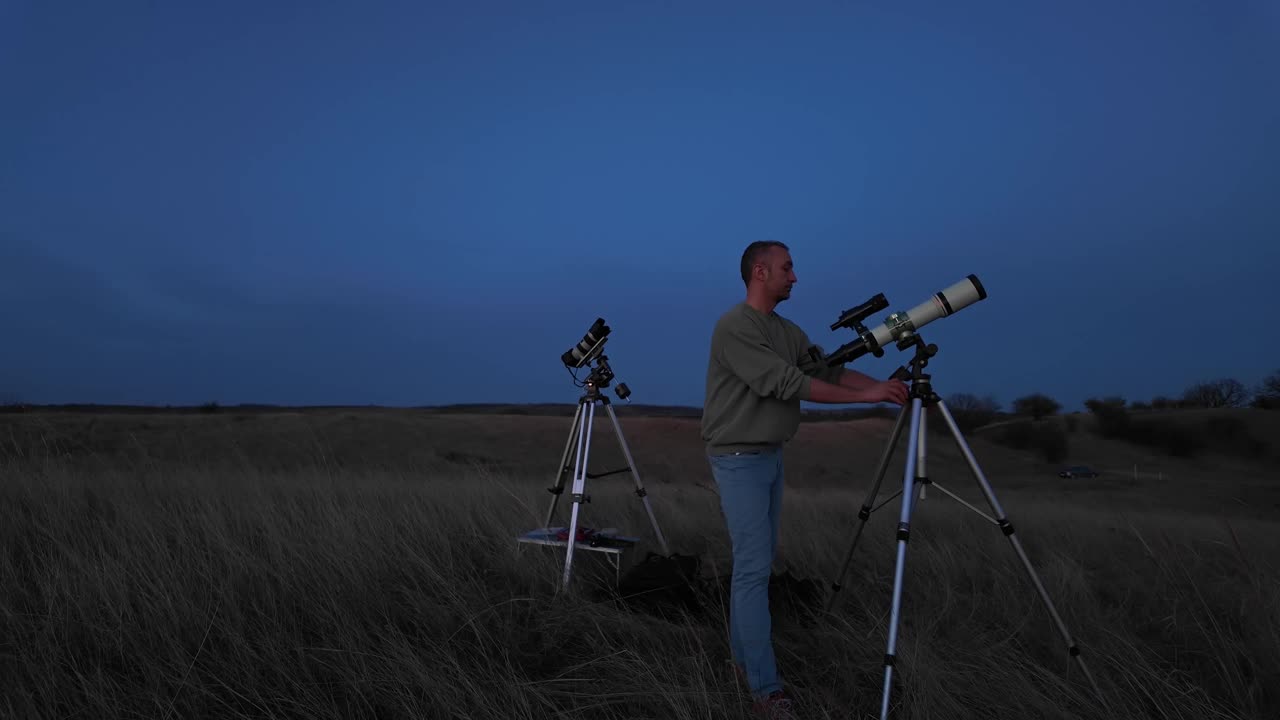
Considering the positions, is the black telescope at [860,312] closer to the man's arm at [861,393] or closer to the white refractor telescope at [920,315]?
the white refractor telescope at [920,315]

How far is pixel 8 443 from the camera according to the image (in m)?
10.1

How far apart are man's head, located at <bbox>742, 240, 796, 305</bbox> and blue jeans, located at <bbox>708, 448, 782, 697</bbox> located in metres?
0.74

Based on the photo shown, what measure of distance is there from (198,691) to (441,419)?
17.6m

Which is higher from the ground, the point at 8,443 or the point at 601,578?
the point at 8,443

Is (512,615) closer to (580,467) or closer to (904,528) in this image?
(580,467)

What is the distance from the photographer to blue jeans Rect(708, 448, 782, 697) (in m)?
3.07

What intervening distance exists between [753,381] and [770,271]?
0.60m

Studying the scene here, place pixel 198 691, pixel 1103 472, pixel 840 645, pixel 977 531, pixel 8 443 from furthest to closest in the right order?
1. pixel 1103 472
2. pixel 8 443
3. pixel 977 531
4. pixel 840 645
5. pixel 198 691

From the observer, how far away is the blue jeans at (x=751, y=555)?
307 cm

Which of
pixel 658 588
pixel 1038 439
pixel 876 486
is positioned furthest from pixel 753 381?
pixel 1038 439

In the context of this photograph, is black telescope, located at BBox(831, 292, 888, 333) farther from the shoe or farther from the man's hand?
the shoe

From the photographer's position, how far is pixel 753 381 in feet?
10.1

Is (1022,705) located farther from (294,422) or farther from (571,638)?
(294,422)

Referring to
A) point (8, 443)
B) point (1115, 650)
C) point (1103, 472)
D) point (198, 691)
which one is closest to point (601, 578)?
point (198, 691)
